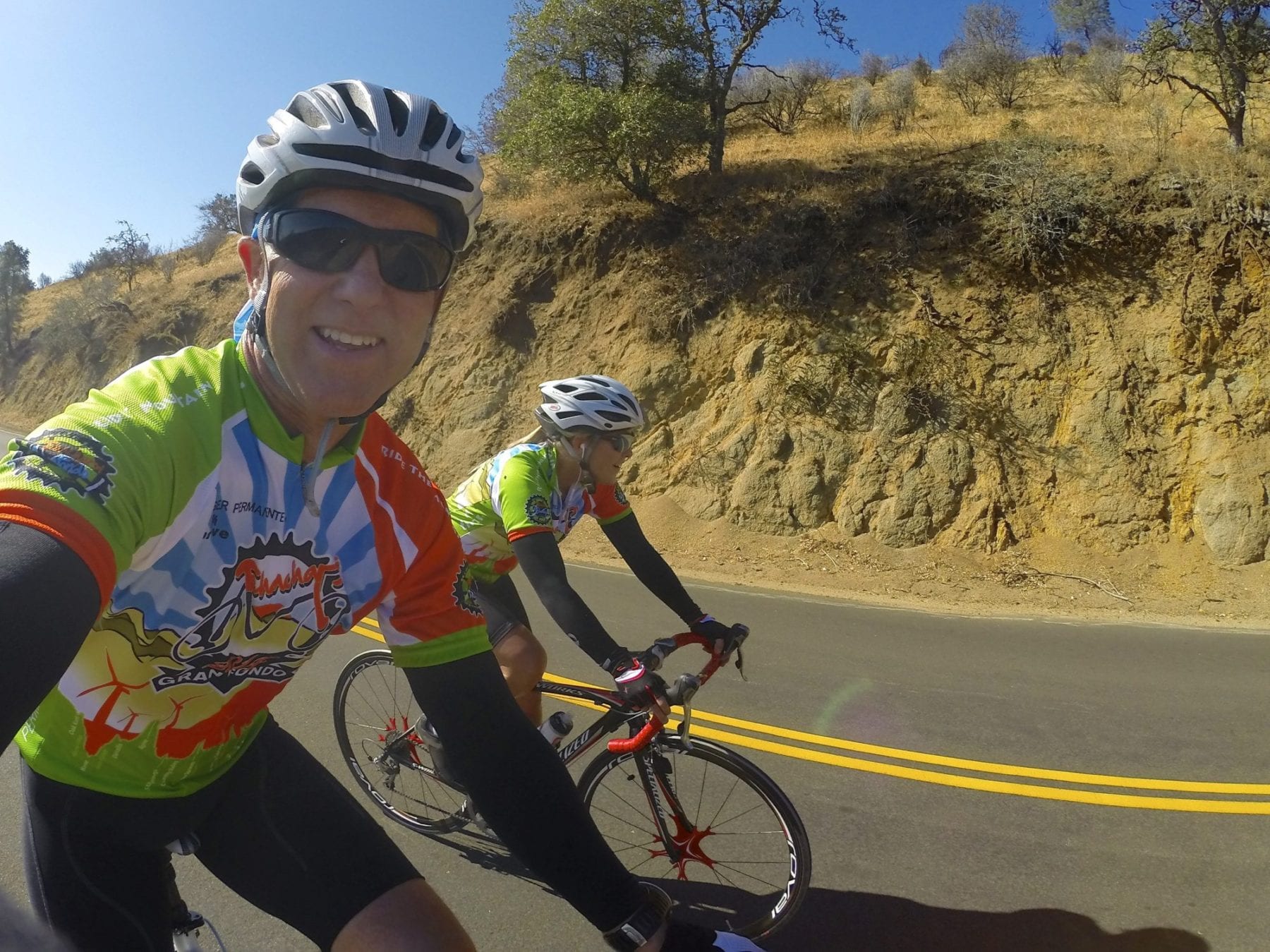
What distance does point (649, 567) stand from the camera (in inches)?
151

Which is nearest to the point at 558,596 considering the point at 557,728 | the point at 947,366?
the point at 557,728

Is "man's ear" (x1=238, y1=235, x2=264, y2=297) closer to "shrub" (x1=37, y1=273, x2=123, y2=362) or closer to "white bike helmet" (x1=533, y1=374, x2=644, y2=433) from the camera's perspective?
"white bike helmet" (x1=533, y1=374, x2=644, y2=433)

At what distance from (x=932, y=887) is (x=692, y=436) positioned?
10.1m

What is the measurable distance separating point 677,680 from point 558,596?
588 mm

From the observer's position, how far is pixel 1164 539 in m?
10.2

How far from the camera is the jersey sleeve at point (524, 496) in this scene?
3343 millimetres

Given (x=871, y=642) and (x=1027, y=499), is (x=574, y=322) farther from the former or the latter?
(x=871, y=642)

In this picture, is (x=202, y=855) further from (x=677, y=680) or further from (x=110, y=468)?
(x=677, y=680)

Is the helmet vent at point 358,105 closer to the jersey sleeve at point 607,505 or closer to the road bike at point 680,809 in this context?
the road bike at point 680,809

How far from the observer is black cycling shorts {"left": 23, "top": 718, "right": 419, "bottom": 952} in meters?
1.83

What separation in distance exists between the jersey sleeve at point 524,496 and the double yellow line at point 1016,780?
1.58 metres

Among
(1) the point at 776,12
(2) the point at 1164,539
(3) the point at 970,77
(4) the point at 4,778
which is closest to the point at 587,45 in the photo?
(1) the point at 776,12

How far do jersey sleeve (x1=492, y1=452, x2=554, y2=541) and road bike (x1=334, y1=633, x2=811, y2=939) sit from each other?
0.71 m

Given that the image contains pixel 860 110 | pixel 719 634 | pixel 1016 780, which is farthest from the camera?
pixel 860 110
